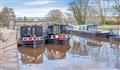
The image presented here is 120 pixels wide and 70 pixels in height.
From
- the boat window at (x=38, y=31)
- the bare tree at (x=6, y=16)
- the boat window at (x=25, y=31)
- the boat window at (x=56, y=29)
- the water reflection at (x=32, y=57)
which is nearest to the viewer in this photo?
the water reflection at (x=32, y=57)

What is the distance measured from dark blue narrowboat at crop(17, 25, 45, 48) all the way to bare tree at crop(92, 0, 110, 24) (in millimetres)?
9344

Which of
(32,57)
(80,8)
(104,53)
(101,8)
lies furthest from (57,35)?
(80,8)

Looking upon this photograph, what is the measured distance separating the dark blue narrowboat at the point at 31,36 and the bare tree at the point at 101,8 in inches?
368

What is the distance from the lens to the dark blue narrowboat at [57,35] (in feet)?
68.9

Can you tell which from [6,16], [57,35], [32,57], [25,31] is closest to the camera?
[32,57]

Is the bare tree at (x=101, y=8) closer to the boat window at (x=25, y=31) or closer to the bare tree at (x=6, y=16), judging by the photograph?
the bare tree at (x=6, y=16)

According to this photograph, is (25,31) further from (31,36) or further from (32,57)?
(32,57)

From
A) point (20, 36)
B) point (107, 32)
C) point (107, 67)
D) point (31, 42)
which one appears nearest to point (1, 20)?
point (20, 36)

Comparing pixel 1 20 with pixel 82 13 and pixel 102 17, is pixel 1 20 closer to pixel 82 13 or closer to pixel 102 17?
pixel 102 17

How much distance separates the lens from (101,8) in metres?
29.7

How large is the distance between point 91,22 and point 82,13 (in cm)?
227

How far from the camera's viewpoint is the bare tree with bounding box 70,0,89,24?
33.3m

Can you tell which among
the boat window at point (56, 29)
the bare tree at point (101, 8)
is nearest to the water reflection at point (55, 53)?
the boat window at point (56, 29)

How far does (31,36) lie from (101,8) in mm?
11914
